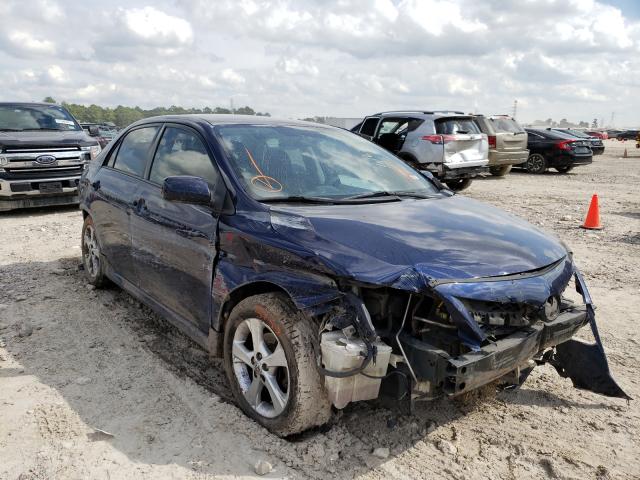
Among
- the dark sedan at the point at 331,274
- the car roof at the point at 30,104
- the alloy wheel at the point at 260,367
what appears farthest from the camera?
the car roof at the point at 30,104

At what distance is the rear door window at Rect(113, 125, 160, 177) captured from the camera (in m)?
4.16

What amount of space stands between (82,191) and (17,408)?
2615mm

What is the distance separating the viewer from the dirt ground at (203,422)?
8.73 ft

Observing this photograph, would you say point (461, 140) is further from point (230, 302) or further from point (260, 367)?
point (260, 367)

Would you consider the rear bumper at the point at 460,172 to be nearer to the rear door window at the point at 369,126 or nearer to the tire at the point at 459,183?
the tire at the point at 459,183

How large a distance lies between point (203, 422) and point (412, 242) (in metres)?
1.53

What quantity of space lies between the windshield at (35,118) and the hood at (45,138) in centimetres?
25

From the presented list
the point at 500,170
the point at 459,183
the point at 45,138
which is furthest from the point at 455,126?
the point at 45,138

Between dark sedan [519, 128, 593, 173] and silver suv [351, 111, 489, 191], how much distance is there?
6.50 m

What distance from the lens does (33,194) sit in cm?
892

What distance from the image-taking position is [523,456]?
2.79 metres

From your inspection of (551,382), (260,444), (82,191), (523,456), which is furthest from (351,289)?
(82,191)

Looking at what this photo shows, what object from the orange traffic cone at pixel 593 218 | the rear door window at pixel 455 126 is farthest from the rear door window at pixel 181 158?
the rear door window at pixel 455 126

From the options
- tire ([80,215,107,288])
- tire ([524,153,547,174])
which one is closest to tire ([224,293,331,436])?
tire ([80,215,107,288])
